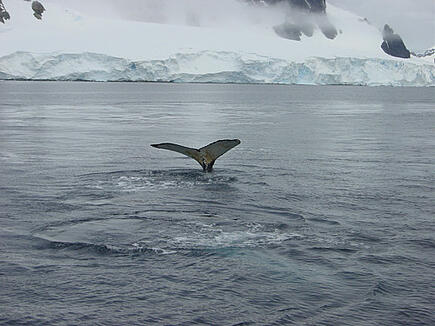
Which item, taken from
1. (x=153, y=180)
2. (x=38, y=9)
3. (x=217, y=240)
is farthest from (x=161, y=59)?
(x=217, y=240)

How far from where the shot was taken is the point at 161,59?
122m

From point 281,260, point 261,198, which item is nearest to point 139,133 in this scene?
point 261,198

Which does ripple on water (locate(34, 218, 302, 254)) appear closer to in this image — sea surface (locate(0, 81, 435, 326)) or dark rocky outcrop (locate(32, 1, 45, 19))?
sea surface (locate(0, 81, 435, 326))

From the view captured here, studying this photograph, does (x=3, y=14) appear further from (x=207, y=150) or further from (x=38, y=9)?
(x=207, y=150)

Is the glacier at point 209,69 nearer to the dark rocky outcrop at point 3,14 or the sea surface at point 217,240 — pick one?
the dark rocky outcrop at point 3,14

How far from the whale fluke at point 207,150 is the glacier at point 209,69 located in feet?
332

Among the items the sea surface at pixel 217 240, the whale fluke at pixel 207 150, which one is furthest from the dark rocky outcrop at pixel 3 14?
the whale fluke at pixel 207 150

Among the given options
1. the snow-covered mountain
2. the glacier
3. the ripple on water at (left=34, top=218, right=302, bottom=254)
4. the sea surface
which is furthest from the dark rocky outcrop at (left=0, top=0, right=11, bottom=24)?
the ripple on water at (left=34, top=218, right=302, bottom=254)

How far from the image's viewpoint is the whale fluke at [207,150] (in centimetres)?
1694

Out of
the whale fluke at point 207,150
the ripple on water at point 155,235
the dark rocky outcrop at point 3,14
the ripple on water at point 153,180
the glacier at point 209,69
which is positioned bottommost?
the ripple on water at point 155,235

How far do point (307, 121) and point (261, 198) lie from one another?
29299mm

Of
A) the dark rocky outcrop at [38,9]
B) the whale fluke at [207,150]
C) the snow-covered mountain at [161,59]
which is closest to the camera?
the whale fluke at [207,150]

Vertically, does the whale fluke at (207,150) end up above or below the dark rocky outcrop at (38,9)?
below

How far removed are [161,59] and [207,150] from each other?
107 metres
